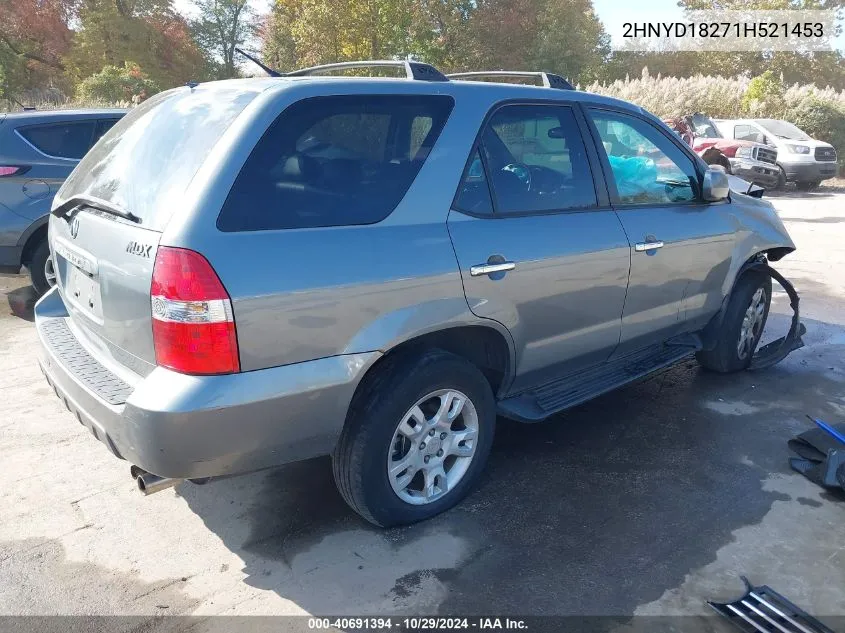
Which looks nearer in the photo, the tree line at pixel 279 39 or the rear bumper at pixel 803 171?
the rear bumper at pixel 803 171

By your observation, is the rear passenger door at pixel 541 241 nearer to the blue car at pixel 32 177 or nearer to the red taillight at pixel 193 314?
the red taillight at pixel 193 314

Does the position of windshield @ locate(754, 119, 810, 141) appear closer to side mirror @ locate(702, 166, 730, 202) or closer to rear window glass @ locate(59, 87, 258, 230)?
side mirror @ locate(702, 166, 730, 202)

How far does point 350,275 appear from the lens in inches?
102

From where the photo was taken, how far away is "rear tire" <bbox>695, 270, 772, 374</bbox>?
479 cm

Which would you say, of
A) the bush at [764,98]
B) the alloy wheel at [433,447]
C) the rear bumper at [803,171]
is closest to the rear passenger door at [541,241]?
the alloy wheel at [433,447]

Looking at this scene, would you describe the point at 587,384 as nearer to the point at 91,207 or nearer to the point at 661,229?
the point at 661,229

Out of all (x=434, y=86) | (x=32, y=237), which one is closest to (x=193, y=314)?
(x=434, y=86)

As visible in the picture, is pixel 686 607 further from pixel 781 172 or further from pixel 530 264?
pixel 781 172

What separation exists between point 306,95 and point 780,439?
329 cm

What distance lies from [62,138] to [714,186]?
5.73 m

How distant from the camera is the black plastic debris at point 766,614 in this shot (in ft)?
8.24

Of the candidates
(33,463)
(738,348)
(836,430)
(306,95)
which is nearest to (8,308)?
(33,463)

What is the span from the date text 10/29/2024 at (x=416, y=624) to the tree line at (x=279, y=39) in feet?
73.4

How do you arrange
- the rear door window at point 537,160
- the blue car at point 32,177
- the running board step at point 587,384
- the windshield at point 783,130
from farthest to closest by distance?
the windshield at point 783,130
the blue car at point 32,177
the running board step at point 587,384
the rear door window at point 537,160
